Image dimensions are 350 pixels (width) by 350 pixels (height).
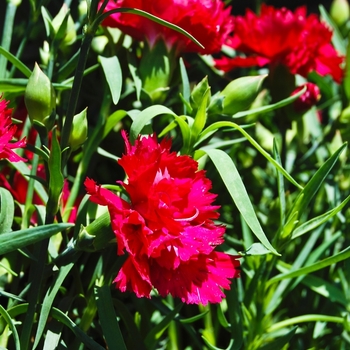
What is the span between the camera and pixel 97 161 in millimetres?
660

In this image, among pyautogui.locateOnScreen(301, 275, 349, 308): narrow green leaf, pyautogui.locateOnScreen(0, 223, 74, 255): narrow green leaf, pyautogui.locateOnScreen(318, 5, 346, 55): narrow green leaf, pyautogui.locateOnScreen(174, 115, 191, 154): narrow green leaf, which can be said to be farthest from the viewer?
pyautogui.locateOnScreen(318, 5, 346, 55): narrow green leaf

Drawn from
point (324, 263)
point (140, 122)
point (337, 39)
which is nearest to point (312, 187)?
point (324, 263)

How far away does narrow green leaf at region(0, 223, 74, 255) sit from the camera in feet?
1.31

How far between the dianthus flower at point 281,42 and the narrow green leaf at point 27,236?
381 millimetres

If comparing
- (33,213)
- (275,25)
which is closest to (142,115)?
(33,213)

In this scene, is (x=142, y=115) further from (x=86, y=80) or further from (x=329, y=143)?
(x=329, y=143)

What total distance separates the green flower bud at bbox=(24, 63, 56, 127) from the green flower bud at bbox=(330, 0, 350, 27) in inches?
24.7

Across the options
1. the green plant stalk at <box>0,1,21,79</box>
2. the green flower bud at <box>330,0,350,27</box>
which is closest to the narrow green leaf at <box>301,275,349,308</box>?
the green plant stalk at <box>0,1,21,79</box>

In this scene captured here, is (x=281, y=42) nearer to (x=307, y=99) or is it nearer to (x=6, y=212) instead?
(x=307, y=99)

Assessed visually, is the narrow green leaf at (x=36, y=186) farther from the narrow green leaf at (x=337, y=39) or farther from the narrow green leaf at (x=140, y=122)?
the narrow green leaf at (x=337, y=39)

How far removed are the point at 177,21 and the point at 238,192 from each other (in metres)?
0.21

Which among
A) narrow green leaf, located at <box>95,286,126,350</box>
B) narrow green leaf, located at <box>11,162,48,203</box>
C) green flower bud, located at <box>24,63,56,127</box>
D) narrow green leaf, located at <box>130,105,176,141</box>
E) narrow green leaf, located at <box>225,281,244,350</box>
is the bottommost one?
narrow green leaf, located at <box>225,281,244,350</box>

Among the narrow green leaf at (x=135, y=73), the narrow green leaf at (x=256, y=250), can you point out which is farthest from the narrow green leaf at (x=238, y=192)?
the narrow green leaf at (x=135, y=73)

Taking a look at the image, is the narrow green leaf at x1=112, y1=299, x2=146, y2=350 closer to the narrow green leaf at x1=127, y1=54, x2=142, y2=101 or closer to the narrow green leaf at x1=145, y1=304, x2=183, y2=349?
the narrow green leaf at x1=145, y1=304, x2=183, y2=349
